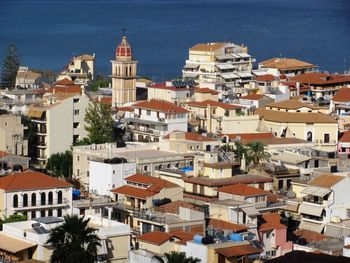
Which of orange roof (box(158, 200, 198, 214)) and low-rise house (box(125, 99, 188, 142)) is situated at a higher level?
low-rise house (box(125, 99, 188, 142))

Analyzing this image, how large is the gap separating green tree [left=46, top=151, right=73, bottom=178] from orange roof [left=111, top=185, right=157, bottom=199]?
500cm

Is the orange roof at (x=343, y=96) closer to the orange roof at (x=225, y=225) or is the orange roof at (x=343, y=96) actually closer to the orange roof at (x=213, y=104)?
the orange roof at (x=213, y=104)

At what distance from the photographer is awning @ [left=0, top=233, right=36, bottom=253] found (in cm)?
2427

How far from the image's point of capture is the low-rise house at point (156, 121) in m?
40.1

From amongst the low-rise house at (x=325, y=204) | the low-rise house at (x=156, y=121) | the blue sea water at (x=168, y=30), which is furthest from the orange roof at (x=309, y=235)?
the blue sea water at (x=168, y=30)

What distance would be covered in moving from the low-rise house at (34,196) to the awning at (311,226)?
4.53m

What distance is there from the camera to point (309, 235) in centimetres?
2834

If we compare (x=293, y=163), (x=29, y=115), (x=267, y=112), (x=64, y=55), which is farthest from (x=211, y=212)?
(x=64, y=55)

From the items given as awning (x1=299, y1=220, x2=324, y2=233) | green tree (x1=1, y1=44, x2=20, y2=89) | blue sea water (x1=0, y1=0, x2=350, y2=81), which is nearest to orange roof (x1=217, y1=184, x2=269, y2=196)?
awning (x1=299, y1=220, x2=324, y2=233)

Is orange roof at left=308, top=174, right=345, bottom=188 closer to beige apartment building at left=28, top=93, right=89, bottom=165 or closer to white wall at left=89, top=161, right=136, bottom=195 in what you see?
white wall at left=89, top=161, right=136, bottom=195

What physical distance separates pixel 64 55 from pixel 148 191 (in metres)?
60.6

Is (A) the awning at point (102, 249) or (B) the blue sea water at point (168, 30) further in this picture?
(B) the blue sea water at point (168, 30)

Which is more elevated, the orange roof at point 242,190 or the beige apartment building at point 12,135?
the beige apartment building at point 12,135

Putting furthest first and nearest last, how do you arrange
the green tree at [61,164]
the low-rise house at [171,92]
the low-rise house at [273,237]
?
the low-rise house at [171,92]
the green tree at [61,164]
the low-rise house at [273,237]
